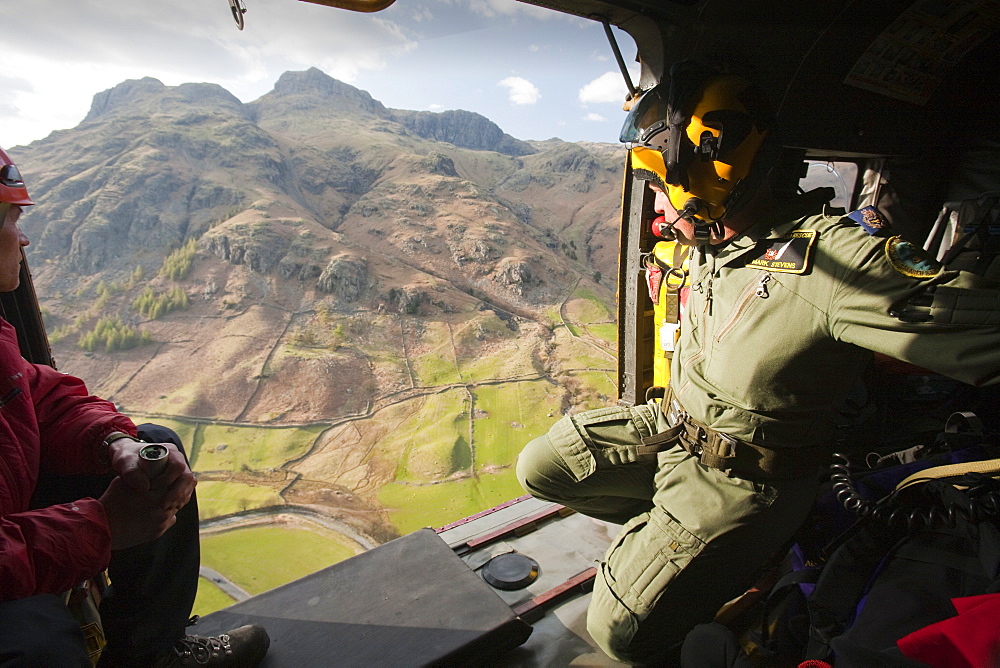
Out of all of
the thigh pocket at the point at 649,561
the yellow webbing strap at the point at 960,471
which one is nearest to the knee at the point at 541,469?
the thigh pocket at the point at 649,561

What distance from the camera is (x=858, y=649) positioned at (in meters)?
1.08

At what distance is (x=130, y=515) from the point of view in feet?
3.76

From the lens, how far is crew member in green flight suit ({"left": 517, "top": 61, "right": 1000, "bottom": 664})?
1328 millimetres

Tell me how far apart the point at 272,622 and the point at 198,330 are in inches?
232

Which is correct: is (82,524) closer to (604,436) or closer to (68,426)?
(68,426)

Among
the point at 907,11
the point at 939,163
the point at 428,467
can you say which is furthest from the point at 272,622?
the point at 939,163

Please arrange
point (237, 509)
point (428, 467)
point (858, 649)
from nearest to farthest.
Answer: point (858, 649) → point (237, 509) → point (428, 467)

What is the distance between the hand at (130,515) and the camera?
1.13 meters

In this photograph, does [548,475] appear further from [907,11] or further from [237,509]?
[237,509]

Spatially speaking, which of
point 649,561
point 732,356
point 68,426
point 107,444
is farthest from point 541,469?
point 68,426

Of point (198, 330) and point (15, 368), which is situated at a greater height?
point (15, 368)

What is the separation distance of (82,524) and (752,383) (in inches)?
67.4

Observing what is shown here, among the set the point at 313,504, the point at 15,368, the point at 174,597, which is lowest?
the point at 313,504

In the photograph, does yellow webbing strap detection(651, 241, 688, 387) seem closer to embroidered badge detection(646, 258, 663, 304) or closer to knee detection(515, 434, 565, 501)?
embroidered badge detection(646, 258, 663, 304)
